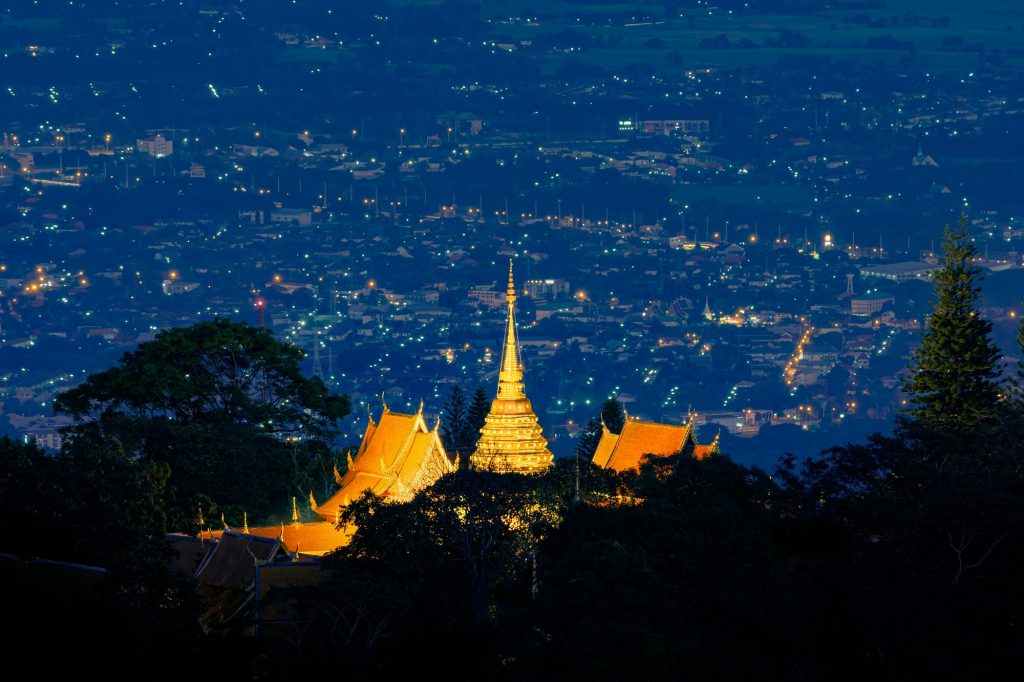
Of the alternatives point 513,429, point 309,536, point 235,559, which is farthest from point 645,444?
point 235,559

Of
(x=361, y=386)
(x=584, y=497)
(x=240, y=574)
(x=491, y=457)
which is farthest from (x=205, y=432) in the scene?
(x=361, y=386)

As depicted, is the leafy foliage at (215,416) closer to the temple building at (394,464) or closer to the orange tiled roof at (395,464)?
the temple building at (394,464)

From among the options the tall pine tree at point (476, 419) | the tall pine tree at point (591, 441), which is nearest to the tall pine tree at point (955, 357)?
the tall pine tree at point (591, 441)

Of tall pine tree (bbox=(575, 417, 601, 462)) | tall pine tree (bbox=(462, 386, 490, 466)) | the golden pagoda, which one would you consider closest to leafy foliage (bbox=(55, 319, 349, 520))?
the golden pagoda

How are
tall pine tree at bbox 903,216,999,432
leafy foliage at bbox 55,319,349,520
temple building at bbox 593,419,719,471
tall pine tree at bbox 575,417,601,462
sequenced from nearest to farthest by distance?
1. temple building at bbox 593,419,719,471
2. tall pine tree at bbox 903,216,999,432
3. leafy foliage at bbox 55,319,349,520
4. tall pine tree at bbox 575,417,601,462

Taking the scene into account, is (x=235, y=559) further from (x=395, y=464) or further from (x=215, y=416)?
(x=215, y=416)

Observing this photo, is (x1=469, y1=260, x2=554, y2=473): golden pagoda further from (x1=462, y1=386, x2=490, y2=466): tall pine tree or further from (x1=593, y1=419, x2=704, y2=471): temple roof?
(x1=462, y1=386, x2=490, y2=466): tall pine tree

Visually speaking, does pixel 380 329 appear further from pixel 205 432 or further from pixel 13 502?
pixel 13 502
